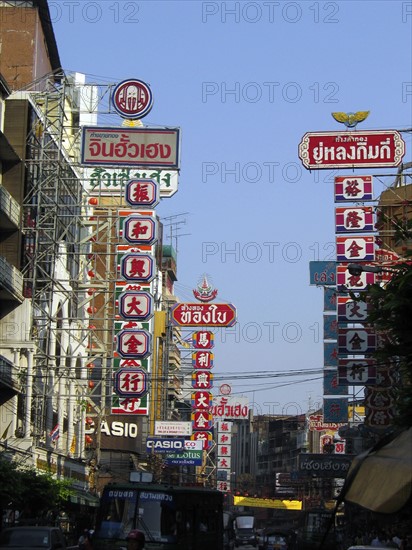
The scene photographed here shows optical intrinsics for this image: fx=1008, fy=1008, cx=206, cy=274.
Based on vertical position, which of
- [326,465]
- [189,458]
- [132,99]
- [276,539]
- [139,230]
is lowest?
[276,539]

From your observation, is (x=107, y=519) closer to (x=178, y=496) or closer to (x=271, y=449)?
(x=178, y=496)

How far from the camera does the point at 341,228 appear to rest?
4091 centimetres

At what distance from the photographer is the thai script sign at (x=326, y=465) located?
53.5 metres

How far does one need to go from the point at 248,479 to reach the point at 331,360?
468 ft

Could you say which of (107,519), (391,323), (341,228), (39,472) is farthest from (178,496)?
(39,472)

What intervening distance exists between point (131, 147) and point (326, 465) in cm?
1968

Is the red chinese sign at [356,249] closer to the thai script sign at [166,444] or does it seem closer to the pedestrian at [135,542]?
the pedestrian at [135,542]

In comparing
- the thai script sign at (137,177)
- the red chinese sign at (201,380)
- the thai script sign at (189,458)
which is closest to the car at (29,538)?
the thai script sign at (137,177)

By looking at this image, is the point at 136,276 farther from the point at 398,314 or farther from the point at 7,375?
the point at 398,314

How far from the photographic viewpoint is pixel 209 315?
73188 millimetres

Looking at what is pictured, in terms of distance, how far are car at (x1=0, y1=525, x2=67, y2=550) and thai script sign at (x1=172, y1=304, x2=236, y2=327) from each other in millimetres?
49360

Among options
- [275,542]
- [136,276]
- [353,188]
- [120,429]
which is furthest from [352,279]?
[120,429]

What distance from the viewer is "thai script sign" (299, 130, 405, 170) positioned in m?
42.8

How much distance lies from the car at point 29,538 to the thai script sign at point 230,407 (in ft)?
227
